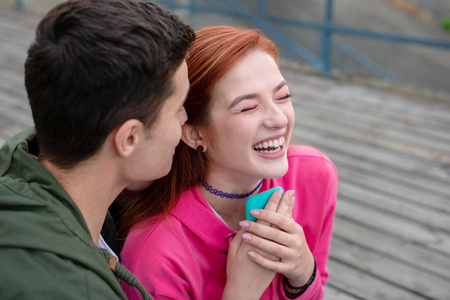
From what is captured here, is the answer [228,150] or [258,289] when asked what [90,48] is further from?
[258,289]

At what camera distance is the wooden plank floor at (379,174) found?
2.36m

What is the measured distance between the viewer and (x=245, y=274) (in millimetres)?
1366

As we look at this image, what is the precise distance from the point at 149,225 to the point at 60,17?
707 mm

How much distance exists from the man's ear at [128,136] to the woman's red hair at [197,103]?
340 mm

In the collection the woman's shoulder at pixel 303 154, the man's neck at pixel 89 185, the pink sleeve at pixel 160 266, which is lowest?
the pink sleeve at pixel 160 266

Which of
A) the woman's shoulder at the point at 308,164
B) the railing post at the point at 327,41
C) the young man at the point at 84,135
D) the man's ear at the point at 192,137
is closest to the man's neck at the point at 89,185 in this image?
the young man at the point at 84,135

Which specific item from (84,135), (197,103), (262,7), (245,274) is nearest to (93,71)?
(84,135)

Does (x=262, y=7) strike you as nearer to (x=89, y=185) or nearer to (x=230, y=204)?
(x=230, y=204)

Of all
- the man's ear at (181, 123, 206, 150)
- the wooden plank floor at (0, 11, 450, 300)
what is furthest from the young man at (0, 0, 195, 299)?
the wooden plank floor at (0, 11, 450, 300)

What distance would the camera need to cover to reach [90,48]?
1.01m

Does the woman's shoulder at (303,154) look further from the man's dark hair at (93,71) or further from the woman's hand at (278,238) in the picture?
the man's dark hair at (93,71)

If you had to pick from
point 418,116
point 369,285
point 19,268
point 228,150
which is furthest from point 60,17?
point 418,116

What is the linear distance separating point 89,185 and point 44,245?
0.25 m

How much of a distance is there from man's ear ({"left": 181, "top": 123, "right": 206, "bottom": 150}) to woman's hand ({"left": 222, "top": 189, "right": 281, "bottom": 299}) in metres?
0.33
